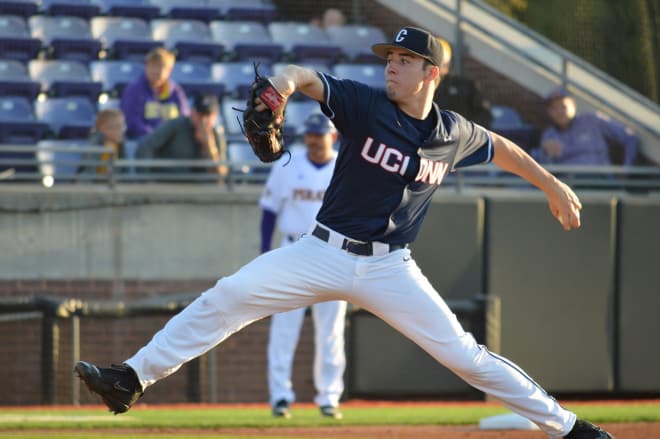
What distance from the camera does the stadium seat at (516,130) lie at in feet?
37.6

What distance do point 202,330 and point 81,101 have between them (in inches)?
259

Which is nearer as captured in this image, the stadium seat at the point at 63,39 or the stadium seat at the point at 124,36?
the stadium seat at the point at 63,39

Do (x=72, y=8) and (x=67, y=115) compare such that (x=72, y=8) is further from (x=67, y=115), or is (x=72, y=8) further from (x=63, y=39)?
(x=67, y=115)

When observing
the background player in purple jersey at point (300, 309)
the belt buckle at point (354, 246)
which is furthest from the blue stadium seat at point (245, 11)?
the belt buckle at point (354, 246)

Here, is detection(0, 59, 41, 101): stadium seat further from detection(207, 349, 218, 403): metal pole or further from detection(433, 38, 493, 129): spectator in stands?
detection(433, 38, 493, 129): spectator in stands

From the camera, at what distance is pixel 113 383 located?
504cm

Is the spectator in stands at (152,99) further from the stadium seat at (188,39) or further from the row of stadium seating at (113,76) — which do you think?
the stadium seat at (188,39)

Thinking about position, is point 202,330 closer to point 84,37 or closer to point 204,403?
point 204,403

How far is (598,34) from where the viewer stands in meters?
14.8

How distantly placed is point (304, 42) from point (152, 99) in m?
2.78

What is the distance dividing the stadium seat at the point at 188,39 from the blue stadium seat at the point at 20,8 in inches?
48.9

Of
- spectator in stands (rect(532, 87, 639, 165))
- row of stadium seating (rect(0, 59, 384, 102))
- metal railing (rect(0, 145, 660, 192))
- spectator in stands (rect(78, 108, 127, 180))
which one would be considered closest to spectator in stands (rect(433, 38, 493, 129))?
metal railing (rect(0, 145, 660, 192))

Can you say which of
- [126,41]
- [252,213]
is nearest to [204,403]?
[252,213]

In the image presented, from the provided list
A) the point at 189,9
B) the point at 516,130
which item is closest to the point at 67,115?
the point at 189,9
